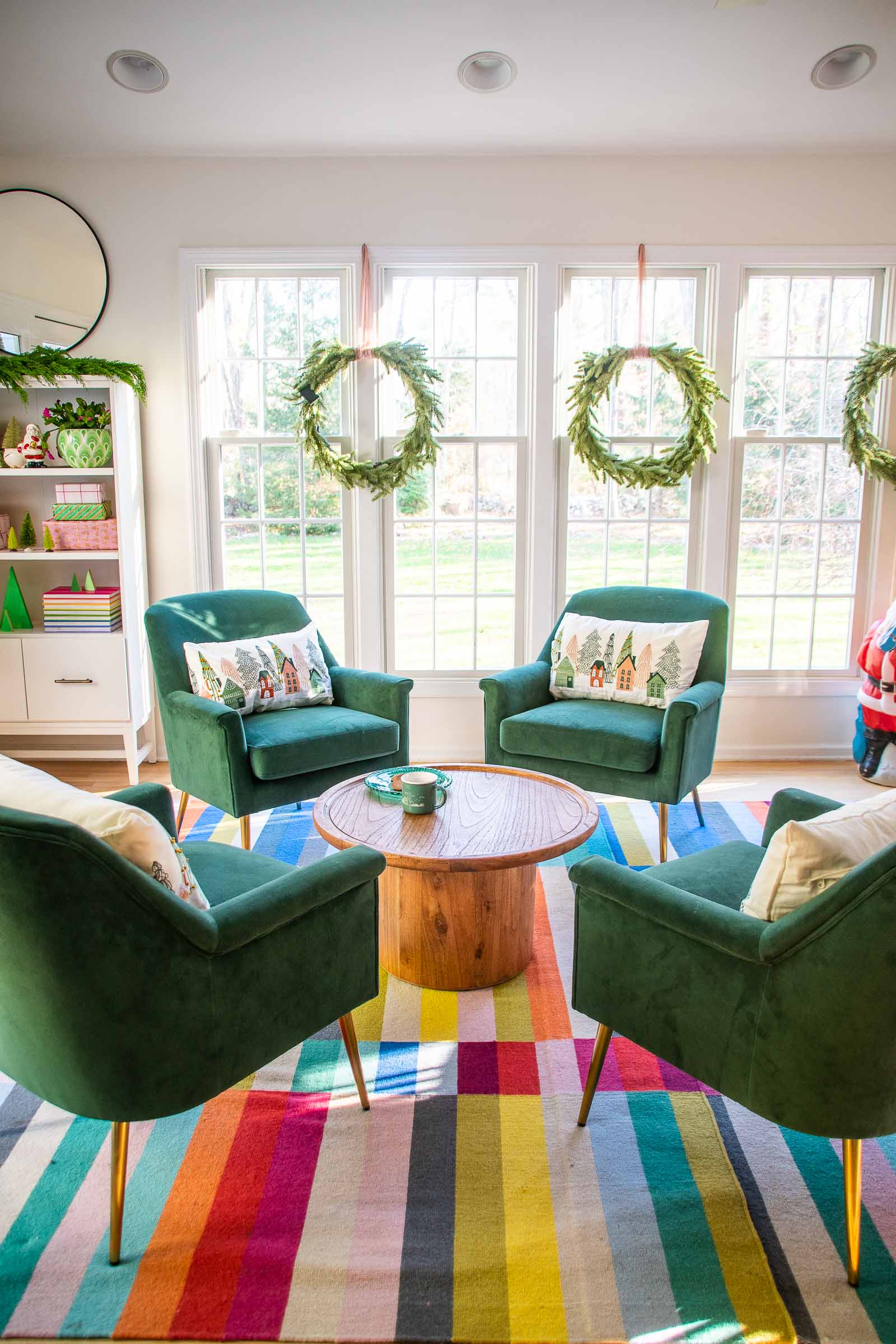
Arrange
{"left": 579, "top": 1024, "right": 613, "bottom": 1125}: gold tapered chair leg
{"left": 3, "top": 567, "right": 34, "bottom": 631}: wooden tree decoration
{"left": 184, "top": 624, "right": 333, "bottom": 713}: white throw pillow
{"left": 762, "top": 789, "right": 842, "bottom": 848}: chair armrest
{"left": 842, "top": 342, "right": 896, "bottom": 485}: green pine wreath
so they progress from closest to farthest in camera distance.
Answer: {"left": 579, "top": 1024, "right": 613, "bottom": 1125}: gold tapered chair leg → {"left": 762, "top": 789, "right": 842, "bottom": 848}: chair armrest → {"left": 184, "top": 624, "right": 333, "bottom": 713}: white throw pillow → {"left": 842, "top": 342, "right": 896, "bottom": 485}: green pine wreath → {"left": 3, "top": 567, "right": 34, "bottom": 631}: wooden tree decoration

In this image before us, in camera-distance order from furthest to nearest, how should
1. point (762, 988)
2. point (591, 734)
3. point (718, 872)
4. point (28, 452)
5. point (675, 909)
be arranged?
point (28, 452), point (591, 734), point (718, 872), point (675, 909), point (762, 988)

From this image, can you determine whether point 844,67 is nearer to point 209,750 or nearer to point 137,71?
point 137,71

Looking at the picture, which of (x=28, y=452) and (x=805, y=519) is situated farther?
(x=805, y=519)

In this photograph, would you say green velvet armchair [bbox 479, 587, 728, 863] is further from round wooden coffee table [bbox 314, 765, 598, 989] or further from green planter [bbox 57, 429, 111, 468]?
green planter [bbox 57, 429, 111, 468]

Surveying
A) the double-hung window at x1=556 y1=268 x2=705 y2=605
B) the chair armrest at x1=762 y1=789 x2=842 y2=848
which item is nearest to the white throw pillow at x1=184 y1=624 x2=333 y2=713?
the double-hung window at x1=556 y1=268 x2=705 y2=605

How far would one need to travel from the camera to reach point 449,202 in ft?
13.2

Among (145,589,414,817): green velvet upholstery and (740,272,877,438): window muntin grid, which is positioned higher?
(740,272,877,438): window muntin grid

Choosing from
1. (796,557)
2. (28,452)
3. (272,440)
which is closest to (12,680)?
(28,452)

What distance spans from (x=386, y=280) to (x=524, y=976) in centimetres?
314

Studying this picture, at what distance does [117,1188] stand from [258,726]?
5.83 feet

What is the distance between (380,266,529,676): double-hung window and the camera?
422cm

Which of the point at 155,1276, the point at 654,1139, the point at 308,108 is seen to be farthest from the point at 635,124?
the point at 155,1276

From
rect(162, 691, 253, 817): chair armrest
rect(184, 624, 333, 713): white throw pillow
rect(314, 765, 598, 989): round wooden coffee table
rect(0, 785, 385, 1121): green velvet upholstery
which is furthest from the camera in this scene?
rect(184, 624, 333, 713): white throw pillow

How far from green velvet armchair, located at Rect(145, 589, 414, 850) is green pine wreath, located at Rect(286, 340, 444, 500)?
2.38 feet
